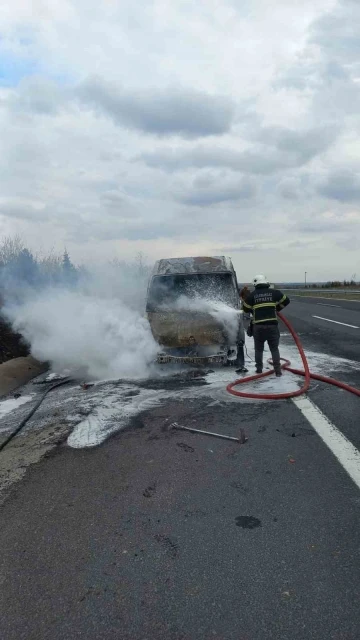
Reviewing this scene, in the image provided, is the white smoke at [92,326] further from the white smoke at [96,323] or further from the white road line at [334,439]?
the white road line at [334,439]

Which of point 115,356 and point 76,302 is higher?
point 76,302

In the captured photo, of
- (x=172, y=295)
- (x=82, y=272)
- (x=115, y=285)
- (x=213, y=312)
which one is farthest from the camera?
(x=82, y=272)

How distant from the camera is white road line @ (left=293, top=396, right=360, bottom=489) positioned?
151 inches

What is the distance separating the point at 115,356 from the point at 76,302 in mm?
1683

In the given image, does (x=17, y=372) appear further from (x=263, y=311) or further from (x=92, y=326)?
(x=263, y=311)

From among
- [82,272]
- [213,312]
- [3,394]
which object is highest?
[82,272]

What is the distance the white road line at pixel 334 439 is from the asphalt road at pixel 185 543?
81 mm

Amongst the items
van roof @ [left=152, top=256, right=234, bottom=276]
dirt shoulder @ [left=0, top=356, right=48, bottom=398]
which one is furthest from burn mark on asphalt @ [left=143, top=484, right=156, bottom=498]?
van roof @ [left=152, top=256, right=234, bottom=276]

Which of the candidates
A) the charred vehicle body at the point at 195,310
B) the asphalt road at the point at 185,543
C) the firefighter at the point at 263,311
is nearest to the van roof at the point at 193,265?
the charred vehicle body at the point at 195,310

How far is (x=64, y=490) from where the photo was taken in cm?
364

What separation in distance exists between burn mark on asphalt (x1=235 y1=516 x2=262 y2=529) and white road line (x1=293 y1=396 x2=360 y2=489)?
1.00 meters

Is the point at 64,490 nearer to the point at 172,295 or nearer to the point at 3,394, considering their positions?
the point at 3,394

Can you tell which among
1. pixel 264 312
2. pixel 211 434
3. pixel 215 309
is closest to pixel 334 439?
pixel 211 434

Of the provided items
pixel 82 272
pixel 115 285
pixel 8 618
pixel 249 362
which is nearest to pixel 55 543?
pixel 8 618
